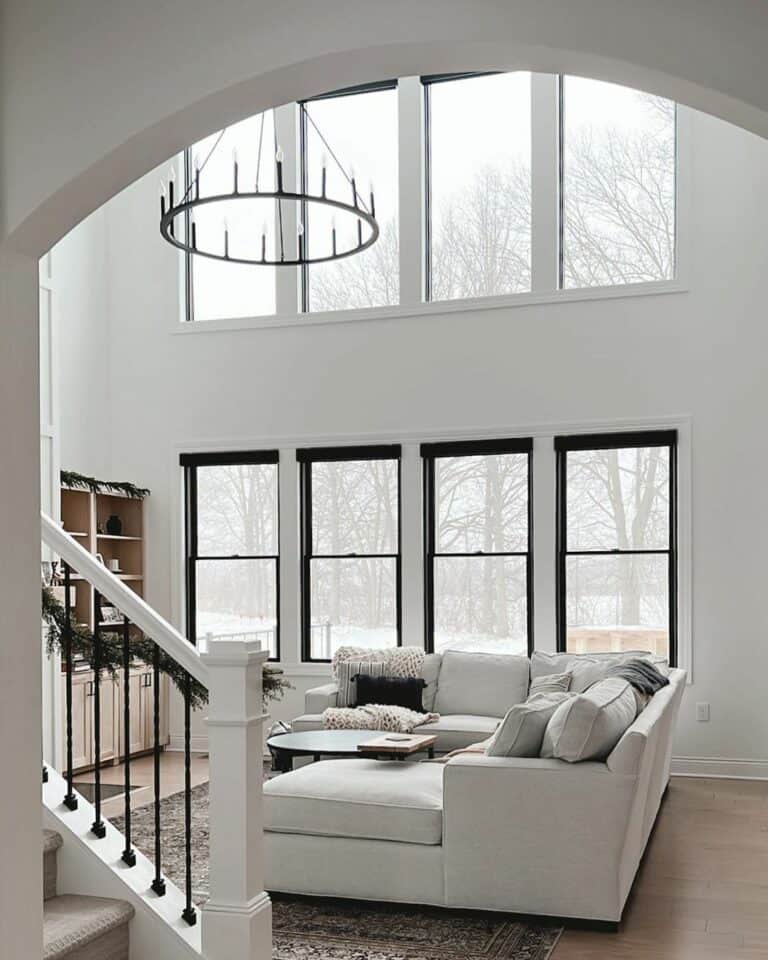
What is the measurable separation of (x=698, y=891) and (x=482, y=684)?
120 inches

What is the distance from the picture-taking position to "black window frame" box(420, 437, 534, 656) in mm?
8750

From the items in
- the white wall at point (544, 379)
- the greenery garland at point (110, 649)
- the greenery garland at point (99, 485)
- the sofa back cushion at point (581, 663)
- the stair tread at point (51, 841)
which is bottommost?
the sofa back cushion at point (581, 663)

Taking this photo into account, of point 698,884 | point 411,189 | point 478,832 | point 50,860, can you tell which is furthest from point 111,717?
point 50,860

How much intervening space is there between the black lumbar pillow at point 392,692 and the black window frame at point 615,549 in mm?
1151

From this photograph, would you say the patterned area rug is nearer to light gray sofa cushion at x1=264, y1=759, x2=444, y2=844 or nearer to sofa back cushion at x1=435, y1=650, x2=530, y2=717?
light gray sofa cushion at x1=264, y1=759, x2=444, y2=844

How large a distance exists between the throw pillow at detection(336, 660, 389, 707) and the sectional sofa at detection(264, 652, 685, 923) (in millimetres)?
2841

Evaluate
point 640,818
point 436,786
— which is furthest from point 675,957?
point 436,786

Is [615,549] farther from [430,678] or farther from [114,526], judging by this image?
[114,526]

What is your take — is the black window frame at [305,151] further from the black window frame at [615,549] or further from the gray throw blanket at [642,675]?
the gray throw blanket at [642,675]

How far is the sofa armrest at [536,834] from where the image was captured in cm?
468

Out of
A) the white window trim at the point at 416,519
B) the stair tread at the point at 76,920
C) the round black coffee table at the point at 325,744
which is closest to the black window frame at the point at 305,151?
the white window trim at the point at 416,519

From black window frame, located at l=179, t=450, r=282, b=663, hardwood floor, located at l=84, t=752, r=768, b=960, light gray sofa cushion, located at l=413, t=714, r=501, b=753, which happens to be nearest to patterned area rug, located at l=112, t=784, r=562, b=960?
hardwood floor, located at l=84, t=752, r=768, b=960

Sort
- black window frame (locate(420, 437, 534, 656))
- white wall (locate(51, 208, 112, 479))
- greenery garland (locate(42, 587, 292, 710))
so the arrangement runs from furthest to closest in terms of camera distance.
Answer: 1. white wall (locate(51, 208, 112, 479))
2. black window frame (locate(420, 437, 534, 656))
3. greenery garland (locate(42, 587, 292, 710))

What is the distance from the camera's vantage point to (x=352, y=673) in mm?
8406
